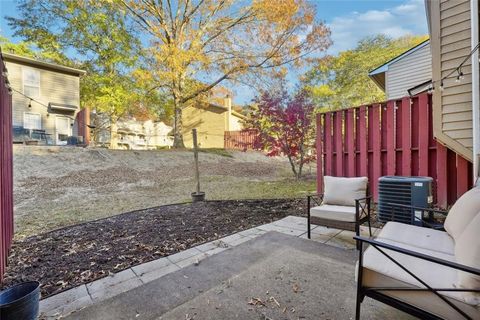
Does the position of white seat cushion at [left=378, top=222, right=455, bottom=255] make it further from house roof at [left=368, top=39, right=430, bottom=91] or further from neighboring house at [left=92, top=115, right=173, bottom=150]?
neighboring house at [left=92, top=115, right=173, bottom=150]

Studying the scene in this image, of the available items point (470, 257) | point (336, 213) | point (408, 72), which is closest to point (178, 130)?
point (408, 72)

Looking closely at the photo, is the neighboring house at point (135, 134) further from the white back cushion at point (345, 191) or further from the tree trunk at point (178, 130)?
the white back cushion at point (345, 191)

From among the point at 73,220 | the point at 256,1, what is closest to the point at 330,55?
the point at 256,1

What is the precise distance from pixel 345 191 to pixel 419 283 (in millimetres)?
1929

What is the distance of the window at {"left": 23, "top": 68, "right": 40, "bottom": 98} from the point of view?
12070 millimetres

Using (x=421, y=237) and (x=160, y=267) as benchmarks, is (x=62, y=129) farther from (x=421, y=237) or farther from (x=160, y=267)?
(x=421, y=237)

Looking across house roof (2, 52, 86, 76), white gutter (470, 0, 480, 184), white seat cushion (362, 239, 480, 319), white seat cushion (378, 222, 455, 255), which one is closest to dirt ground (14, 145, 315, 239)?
white gutter (470, 0, 480, 184)

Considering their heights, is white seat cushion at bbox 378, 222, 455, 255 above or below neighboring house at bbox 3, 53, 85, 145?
below

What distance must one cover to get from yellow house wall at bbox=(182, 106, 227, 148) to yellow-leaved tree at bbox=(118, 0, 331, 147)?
279 inches

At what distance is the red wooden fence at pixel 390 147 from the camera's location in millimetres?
3707

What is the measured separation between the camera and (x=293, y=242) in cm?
298

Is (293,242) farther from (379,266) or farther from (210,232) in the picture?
(379,266)

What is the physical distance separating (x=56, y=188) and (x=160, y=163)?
13.4 ft

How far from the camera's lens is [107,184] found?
7.27 metres
